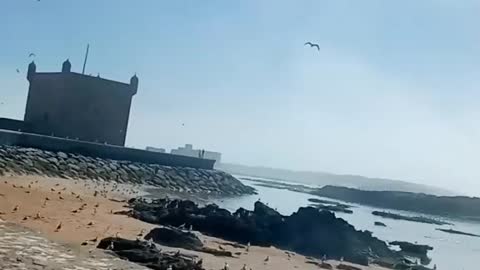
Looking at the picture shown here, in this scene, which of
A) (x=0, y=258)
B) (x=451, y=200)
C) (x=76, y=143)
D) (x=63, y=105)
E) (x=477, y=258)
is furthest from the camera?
(x=451, y=200)

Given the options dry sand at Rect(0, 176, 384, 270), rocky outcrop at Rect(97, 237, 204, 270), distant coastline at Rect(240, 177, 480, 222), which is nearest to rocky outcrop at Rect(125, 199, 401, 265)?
dry sand at Rect(0, 176, 384, 270)

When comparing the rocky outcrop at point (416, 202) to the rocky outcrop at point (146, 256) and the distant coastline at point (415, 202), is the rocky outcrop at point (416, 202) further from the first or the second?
the rocky outcrop at point (146, 256)

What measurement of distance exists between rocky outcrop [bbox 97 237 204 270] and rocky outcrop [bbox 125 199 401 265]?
6.76m

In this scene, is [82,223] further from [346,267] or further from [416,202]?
[416,202]

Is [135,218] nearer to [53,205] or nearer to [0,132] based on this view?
[53,205]

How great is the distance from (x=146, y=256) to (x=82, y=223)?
5394 millimetres

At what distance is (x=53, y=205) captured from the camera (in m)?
21.0

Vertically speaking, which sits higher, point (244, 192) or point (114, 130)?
point (114, 130)

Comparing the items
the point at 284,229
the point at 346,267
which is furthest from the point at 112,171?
the point at 346,267

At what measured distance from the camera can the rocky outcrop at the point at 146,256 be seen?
1268 cm

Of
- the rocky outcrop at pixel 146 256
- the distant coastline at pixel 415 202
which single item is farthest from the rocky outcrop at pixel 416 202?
the rocky outcrop at pixel 146 256

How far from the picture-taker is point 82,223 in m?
17.8

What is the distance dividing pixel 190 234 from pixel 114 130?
3630cm

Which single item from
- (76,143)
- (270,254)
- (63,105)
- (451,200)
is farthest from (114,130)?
(451,200)
